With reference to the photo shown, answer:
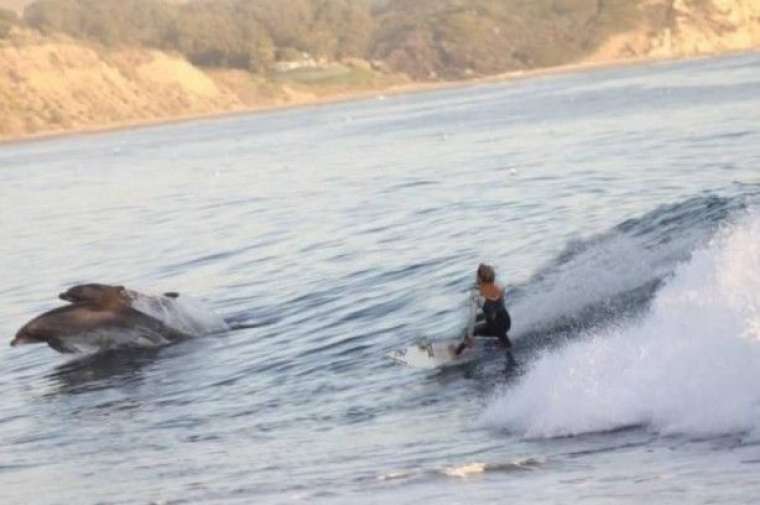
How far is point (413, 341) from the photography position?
953 inches

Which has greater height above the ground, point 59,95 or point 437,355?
point 437,355

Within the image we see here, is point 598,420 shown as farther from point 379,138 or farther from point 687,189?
point 379,138

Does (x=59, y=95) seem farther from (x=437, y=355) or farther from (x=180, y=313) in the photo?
(x=437, y=355)

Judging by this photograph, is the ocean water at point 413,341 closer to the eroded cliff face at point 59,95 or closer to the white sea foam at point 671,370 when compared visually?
the white sea foam at point 671,370

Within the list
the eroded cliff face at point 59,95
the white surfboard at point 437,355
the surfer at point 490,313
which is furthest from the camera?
the eroded cliff face at point 59,95

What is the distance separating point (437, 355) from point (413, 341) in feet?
8.85

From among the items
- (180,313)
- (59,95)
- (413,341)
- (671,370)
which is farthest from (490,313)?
(59,95)

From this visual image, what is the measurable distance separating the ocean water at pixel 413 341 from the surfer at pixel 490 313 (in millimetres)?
314

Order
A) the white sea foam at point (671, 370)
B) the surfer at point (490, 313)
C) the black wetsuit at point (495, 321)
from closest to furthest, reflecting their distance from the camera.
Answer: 1. the white sea foam at point (671, 370)
2. the surfer at point (490, 313)
3. the black wetsuit at point (495, 321)

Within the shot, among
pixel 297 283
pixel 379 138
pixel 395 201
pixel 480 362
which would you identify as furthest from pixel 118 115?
pixel 480 362

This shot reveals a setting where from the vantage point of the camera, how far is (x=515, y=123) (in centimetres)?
8756

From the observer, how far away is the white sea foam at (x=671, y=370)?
50.8 feet

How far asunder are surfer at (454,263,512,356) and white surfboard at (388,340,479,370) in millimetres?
101

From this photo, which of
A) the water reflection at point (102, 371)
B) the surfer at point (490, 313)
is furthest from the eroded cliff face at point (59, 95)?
the surfer at point (490, 313)
